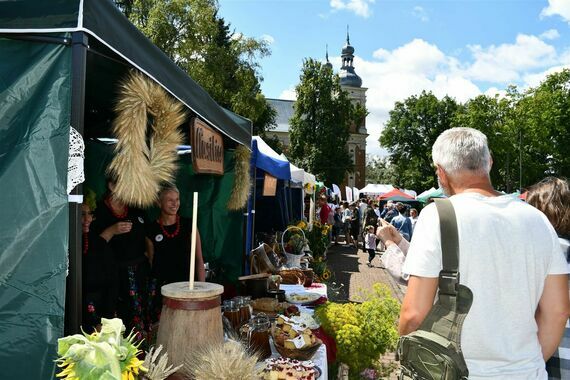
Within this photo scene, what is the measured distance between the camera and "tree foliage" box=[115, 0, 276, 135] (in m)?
16.8

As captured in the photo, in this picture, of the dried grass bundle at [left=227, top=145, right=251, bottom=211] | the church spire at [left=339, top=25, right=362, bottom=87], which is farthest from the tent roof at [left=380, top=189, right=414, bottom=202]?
the church spire at [left=339, top=25, right=362, bottom=87]

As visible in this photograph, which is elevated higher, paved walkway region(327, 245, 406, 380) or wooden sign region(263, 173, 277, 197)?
wooden sign region(263, 173, 277, 197)

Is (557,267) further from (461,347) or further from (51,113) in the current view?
(51,113)

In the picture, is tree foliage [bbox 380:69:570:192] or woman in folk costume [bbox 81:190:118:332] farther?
tree foliage [bbox 380:69:570:192]

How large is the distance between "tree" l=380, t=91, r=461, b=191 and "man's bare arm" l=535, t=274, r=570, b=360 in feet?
144

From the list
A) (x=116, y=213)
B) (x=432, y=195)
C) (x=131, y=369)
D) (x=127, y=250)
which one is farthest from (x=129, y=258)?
(x=432, y=195)

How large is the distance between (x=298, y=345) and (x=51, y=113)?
175cm

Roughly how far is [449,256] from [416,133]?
4687 cm

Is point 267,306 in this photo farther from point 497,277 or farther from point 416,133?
point 416,133

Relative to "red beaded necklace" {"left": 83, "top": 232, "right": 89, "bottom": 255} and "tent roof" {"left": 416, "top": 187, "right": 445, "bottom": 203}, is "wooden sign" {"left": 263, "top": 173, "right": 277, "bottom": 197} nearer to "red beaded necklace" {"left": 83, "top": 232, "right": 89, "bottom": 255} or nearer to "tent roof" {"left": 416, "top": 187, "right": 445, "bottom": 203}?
"red beaded necklace" {"left": 83, "top": 232, "right": 89, "bottom": 255}

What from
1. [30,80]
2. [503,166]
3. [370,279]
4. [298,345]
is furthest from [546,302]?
[503,166]

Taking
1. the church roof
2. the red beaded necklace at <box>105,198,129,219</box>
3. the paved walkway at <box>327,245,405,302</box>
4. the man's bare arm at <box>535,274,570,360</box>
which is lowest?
the paved walkway at <box>327,245,405,302</box>

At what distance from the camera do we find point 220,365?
1.60 meters

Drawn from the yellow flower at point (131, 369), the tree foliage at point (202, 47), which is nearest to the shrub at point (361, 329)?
the yellow flower at point (131, 369)
